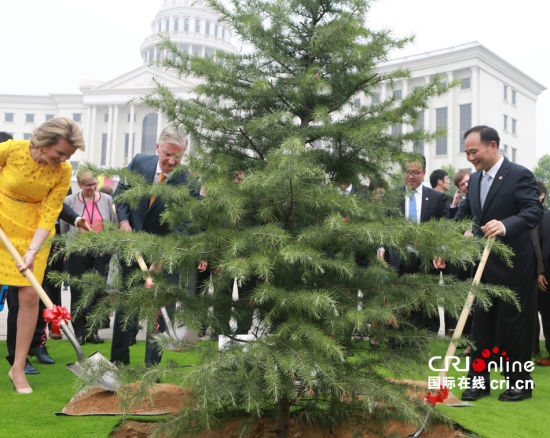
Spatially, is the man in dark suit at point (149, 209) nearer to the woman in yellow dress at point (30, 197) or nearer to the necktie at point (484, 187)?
the woman in yellow dress at point (30, 197)

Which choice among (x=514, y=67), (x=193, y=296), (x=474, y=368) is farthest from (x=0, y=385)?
(x=514, y=67)

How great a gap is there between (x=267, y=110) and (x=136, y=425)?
2072 mm

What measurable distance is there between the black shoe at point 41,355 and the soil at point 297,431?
8.36ft

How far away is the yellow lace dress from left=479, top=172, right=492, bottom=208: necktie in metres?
3.50

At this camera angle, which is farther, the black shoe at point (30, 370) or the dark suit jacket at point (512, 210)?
the black shoe at point (30, 370)

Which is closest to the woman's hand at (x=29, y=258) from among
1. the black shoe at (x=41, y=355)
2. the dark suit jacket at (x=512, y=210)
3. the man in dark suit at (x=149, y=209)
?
the man in dark suit at (x=149, y=209)

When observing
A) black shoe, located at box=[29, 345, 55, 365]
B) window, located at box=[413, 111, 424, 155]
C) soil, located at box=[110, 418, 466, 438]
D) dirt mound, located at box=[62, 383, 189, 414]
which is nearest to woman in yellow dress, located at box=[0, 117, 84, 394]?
dirt mound, located at box=[62, 383, 189, 414]

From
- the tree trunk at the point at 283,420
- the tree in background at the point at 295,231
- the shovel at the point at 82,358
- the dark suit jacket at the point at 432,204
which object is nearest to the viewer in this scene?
the tree in background at the point at 295,231

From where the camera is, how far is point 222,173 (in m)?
2.96

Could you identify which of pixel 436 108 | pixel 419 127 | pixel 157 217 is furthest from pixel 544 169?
pixel 419 127

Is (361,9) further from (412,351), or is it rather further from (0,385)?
(0,385)

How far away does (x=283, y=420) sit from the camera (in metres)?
2.83

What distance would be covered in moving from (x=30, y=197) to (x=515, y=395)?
4.24m

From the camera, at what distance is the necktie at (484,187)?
4.45m
